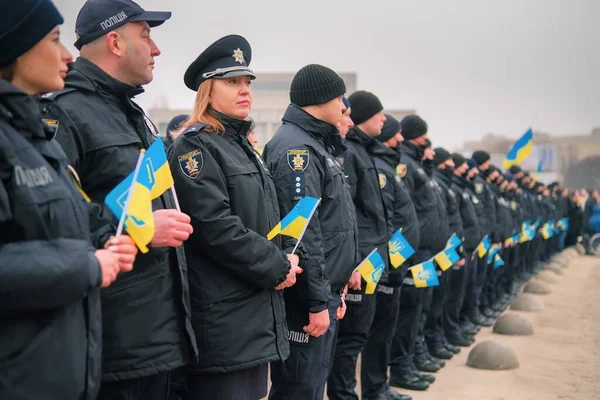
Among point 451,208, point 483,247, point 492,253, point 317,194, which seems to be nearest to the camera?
point 317,194

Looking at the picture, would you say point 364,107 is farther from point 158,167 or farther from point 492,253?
point 492,253

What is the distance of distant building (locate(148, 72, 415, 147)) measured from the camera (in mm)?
32219

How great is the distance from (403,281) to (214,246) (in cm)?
407

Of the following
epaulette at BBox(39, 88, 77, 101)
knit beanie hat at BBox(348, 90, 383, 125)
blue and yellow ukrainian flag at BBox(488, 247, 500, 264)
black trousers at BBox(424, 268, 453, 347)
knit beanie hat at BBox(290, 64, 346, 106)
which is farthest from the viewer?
blue and yellow ukrainian flag at BBox(488, 247, 500, 264)

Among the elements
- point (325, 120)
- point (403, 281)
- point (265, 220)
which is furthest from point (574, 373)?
point (265, 220)

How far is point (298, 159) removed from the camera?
516 centimetres

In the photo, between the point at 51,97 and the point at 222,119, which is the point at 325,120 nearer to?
the point at 222,119

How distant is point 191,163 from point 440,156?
7226 mm

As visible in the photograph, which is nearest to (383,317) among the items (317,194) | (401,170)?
(401,170)

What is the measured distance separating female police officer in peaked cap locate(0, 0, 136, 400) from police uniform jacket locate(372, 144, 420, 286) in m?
4.39

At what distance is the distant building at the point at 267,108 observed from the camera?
32219 mm

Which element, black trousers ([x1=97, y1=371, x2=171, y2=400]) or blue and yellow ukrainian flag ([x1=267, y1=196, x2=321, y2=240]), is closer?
black trousers ([x1=97, y1=371, x2=171, y2=400])

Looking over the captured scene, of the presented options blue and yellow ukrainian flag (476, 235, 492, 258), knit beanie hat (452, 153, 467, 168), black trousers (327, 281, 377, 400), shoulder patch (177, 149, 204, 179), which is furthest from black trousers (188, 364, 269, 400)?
knit beanie hat (452, 153, 467, 168)

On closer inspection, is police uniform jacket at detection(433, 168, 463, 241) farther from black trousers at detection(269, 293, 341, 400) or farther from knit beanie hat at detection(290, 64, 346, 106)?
black trousers at detection(269, 293, 341, 400)
